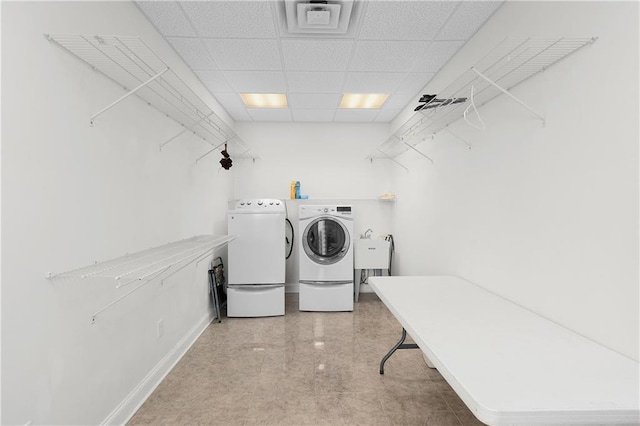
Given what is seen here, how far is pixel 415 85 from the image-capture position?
341 centimetres

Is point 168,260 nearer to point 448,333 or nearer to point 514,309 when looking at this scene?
point 448,333

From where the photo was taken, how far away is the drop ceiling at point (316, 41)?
6.88 ft

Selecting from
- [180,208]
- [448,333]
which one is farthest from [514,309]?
A: [180,208]

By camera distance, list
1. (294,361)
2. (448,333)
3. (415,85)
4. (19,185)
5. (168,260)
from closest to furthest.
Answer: (19,185) → (448,333) → (168,260) → (294,361) → (415,85)

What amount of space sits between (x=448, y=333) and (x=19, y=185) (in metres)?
1.85

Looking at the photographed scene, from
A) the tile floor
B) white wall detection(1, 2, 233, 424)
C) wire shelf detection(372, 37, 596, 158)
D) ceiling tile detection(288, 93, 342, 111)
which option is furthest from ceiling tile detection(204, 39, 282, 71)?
the tile floor

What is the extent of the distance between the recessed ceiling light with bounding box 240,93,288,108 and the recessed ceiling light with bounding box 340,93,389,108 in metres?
0.73

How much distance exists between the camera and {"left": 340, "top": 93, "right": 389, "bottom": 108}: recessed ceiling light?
3.80 metres

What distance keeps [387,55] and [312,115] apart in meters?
1.91

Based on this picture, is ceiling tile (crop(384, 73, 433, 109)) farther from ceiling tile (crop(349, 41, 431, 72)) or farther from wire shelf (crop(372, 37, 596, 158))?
wire shelf (crop(372, 37, 596, 158))

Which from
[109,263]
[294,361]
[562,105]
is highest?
[562,105]

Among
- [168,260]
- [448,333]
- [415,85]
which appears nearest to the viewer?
[448,333]

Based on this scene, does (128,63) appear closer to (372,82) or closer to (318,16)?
(318,16)

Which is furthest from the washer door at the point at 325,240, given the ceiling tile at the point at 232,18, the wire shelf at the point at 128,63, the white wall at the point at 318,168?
the ceiling tile at the point at 232,18
